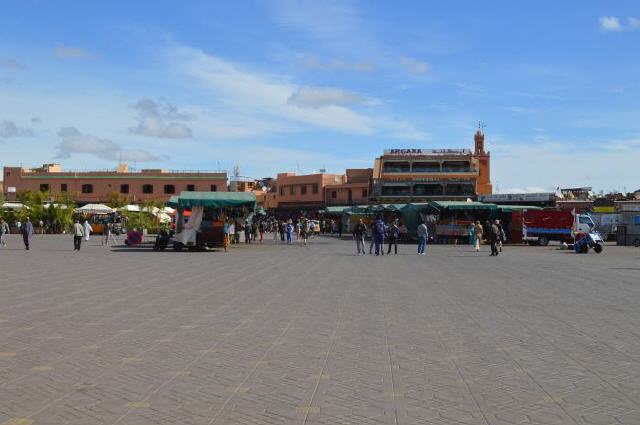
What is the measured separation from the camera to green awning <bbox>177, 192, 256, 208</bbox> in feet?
103

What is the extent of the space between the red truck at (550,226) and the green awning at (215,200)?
1806cm

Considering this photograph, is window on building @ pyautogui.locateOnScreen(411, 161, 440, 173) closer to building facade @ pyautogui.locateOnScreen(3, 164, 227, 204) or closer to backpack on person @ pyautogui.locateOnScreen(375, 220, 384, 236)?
building facade @ pyautogui.locateOnScreen(3, 164, 227, 204)

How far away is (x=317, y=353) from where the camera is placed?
313 inches

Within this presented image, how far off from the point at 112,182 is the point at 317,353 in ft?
263

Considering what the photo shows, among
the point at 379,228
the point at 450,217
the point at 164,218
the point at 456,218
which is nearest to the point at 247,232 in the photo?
the point at 450,217

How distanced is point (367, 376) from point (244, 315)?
453 cm

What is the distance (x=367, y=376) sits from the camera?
6789 mm

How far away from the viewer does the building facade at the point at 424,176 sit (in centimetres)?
8494

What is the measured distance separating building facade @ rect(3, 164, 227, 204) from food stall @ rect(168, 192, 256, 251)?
169 ft

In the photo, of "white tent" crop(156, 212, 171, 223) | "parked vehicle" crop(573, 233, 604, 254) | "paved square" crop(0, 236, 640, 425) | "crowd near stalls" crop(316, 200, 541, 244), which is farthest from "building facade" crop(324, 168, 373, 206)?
"paved square" crop(0, 236, 640, 425)

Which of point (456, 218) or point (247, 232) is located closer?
point (247, 232)

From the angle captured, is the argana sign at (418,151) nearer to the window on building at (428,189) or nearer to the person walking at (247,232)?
the window on building at (428,189)

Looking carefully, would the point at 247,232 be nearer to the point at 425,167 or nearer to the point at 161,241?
the point at 161,241

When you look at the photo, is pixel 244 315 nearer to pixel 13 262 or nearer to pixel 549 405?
pixel 549 405
